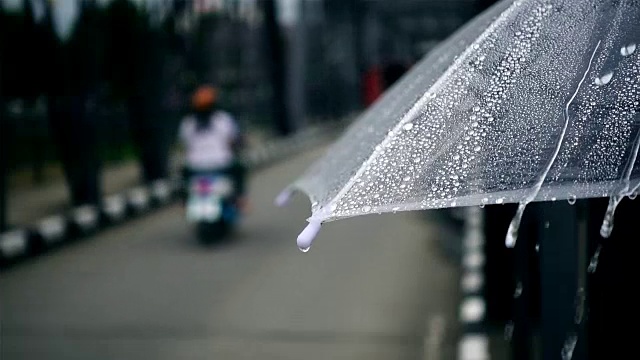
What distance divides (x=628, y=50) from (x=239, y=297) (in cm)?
518

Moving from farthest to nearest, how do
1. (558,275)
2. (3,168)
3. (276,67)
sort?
(276,67)
(3,168)
(558,275)

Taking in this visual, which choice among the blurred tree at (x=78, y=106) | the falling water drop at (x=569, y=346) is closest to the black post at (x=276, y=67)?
the blurred tree at (x=78, y=106)

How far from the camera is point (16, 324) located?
6.35 m

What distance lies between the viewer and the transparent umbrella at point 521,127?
6.14 ft

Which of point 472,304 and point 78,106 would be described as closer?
point 472,304

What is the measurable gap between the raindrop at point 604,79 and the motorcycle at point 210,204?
7104 mm

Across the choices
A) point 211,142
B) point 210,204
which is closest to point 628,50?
point 210,204

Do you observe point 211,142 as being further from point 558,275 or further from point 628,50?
point 628,50

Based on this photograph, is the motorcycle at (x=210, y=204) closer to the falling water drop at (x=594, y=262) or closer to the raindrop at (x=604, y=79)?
the falling water drop at (x=594, y=262)

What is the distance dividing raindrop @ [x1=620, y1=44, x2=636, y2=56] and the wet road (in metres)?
3.59

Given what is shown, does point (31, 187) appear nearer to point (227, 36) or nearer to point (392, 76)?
point (392, 76)

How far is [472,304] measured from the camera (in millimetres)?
6281

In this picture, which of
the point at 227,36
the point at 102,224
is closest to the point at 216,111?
the point at 102,224

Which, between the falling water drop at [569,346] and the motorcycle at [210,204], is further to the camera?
the motorcycle at [210,204]
